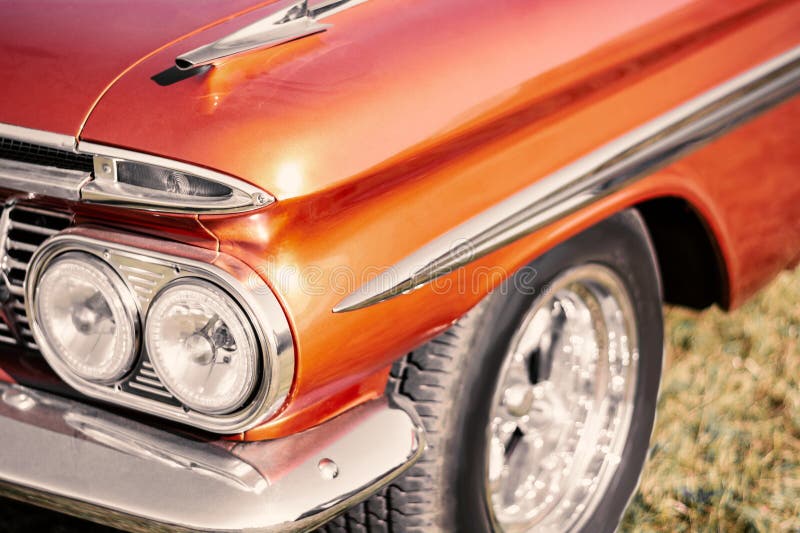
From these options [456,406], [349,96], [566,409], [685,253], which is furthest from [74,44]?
[685,253]

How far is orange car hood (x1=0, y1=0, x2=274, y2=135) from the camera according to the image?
1.61 metres

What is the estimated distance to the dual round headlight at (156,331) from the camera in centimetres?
151

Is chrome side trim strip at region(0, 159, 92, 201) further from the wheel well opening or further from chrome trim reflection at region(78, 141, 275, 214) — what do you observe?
the wheel well opening

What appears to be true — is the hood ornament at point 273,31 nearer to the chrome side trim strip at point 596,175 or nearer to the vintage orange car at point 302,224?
the vintage orange car at point 302,224

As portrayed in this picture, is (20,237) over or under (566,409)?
over

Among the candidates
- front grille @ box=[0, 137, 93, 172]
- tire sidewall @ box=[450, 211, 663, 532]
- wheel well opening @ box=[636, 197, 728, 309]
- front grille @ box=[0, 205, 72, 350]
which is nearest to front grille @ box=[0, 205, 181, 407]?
front grille @ box=[0, 205, 72, 350]

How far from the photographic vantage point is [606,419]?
236cm

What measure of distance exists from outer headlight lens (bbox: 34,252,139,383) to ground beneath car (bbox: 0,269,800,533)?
903mm

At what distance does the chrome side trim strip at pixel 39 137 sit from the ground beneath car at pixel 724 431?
1.16 meters

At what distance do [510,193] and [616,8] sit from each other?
48 centimetres

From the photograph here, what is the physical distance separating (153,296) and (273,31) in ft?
1.69

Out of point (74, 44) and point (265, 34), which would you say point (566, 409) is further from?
point (74, 44)

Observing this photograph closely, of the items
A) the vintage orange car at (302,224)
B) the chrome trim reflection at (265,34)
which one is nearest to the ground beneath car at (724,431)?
the vintage orange car at (302,224)

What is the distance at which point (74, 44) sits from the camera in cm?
168
